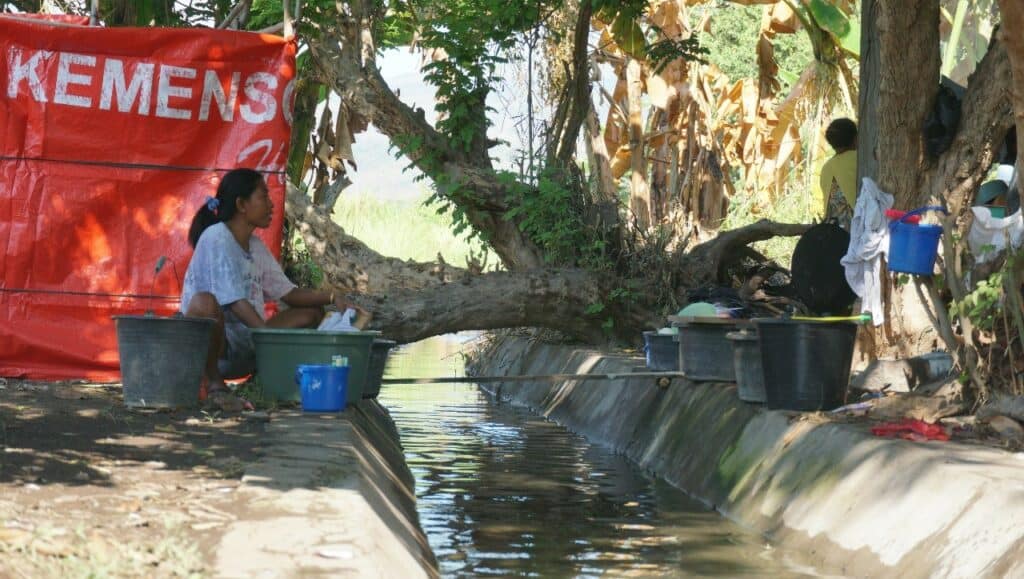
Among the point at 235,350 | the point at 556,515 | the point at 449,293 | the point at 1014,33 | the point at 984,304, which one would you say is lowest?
the point at 556,515

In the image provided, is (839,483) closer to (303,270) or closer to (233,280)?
(233,280)

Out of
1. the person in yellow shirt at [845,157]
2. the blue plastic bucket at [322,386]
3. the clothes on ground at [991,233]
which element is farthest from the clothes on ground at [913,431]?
the person in yellow shirt at [845,157]

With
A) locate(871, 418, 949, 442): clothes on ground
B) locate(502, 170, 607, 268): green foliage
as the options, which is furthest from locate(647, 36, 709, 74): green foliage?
locate(871, 418, 949, 442): clothes on ground

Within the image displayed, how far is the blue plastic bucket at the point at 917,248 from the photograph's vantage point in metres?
8.24

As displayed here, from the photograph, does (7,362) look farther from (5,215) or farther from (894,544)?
(894,544)

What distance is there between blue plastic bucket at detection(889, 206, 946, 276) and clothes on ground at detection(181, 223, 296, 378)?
4.11 metres

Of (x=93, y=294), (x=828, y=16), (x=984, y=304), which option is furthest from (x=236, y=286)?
(x=828, y=16)

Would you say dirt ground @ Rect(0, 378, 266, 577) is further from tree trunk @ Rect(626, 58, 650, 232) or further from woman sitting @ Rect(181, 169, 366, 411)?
tree trunk @ Rect(626, 58, 650, 232)

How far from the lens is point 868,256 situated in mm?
9508

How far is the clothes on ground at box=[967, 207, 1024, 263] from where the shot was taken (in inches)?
317

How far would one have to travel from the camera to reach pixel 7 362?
10352 millimetres

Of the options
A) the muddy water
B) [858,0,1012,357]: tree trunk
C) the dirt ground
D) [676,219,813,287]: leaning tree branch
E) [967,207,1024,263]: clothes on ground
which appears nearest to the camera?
the dirt ground

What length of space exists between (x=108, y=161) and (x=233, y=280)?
7.44ft

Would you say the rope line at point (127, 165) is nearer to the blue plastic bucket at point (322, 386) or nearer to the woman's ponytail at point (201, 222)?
the woman's ponytail at point (201, 222)
